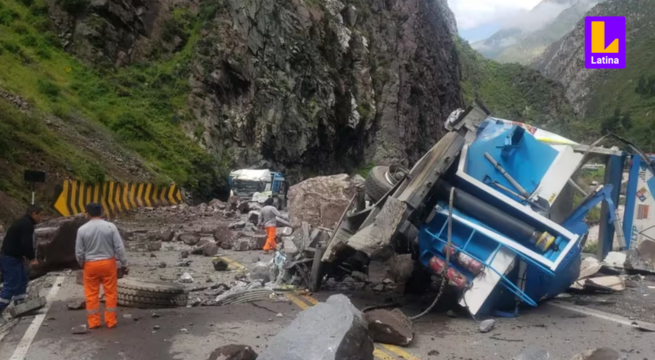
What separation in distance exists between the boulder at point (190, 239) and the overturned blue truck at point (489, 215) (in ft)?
21.8

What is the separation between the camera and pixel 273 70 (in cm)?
3700

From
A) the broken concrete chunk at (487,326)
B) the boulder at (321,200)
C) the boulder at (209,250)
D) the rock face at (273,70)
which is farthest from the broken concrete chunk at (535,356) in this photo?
the rock face at (273,70)

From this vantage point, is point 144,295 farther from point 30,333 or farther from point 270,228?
point 270,228

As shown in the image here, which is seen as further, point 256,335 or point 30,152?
point 30,152

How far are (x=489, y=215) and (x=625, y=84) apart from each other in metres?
116

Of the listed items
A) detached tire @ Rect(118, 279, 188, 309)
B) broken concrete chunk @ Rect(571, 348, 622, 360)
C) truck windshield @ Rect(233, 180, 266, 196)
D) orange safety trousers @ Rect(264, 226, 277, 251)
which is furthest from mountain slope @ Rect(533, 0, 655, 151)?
broken concrete chunk @ Rect(571, 348, 622, 360)

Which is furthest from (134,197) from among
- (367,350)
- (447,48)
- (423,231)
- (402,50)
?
(447,48)

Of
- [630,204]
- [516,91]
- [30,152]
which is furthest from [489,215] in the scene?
[516,91]

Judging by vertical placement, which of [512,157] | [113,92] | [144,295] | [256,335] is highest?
[113,92]

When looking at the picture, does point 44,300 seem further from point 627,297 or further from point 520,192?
point 627,297

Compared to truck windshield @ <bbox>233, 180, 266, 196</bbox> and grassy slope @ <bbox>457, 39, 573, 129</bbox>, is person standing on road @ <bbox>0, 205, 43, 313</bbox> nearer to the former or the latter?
truck windshield @ <bbox>233, 180, 266, 196</bbox>

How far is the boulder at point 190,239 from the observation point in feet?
44.8

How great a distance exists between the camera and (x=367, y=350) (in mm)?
4789

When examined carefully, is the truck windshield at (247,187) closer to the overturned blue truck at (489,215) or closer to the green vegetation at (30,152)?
the green vegetation at (30,152)
